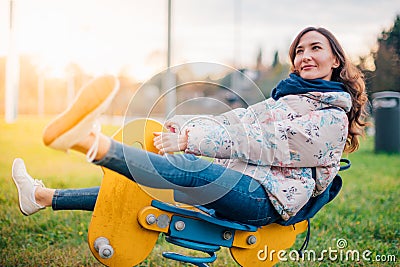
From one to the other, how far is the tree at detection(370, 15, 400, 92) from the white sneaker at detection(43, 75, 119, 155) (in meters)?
3.00

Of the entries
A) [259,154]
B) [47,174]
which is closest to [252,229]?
[259,154]

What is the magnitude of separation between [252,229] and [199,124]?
0.51 metres

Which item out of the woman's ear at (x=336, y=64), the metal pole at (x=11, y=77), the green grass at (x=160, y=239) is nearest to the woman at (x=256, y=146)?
the woman's ear at (x=336, y=64)

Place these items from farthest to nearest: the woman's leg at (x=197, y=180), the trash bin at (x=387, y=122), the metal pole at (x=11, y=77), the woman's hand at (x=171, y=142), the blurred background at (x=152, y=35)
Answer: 1. the trash bin at (x=387, y=122)
2. the metal pole at (x=11, y=77)
3. the blurred background at (x=152, y=35)
4. the woman's hand at (x=171, y=142)
5. the woman's leg at (x=197, y=180)

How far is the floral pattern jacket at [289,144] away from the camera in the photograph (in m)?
1.90

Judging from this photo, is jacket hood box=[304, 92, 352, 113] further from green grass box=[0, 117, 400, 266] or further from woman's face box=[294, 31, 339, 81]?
green grass box=[0, 117, 400, 266]

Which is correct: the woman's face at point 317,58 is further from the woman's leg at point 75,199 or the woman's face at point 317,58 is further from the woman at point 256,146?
the woman's leg at point 75,199

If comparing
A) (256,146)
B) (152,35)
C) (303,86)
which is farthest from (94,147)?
(152,35)

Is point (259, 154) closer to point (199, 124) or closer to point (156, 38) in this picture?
point (199, 124)

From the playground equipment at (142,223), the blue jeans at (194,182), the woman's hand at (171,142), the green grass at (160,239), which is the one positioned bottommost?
the green grass at (160,239)

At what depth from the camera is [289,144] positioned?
1997 millimetres

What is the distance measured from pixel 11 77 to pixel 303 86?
5.17m

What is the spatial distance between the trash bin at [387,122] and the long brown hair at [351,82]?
463cm

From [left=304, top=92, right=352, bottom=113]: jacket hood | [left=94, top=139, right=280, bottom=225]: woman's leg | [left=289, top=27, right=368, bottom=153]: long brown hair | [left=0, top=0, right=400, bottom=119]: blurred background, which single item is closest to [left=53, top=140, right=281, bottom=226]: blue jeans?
[left=94, top=139, right=280, bottom=225]: woman's leg
